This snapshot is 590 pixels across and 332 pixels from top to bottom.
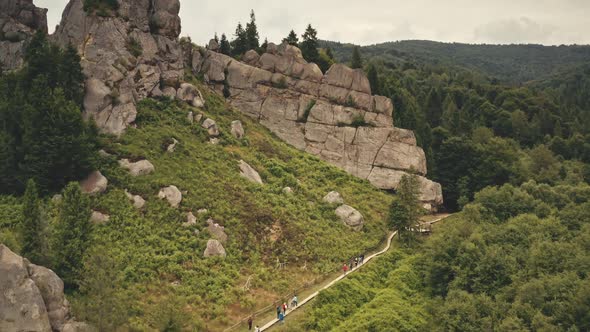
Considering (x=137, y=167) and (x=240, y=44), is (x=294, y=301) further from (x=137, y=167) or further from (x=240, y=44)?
(x=240, y=44)

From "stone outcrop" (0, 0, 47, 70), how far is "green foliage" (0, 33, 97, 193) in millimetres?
22140

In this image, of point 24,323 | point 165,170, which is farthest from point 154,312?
point 165,170

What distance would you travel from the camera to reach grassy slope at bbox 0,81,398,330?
47656 mm

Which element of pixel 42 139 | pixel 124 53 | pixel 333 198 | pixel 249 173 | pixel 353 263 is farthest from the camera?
pixel 333 198

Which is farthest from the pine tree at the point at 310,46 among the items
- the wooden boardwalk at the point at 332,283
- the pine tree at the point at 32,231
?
the pine tree at the point at 32,231

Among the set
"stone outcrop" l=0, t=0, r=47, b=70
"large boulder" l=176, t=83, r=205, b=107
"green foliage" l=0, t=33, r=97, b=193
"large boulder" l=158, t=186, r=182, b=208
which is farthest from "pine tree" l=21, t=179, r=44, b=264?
"stone outcrop" l=0, t=0, r=47, b=70

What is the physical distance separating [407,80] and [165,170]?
12276 centimetres

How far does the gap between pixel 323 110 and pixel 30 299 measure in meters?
59.6

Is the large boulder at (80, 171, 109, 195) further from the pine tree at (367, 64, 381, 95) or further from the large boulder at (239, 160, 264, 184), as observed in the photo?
the pine tree at (367, 64, 381, 95)

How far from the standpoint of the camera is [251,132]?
3127 inches

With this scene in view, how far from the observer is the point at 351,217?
2633 inches

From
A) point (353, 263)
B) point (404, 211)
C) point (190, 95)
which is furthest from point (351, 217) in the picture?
point (190, 95)

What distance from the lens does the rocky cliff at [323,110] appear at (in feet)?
275

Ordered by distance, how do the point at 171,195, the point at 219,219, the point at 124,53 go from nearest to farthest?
the point at 171,195
the point at 219,219
the point at 124,53
